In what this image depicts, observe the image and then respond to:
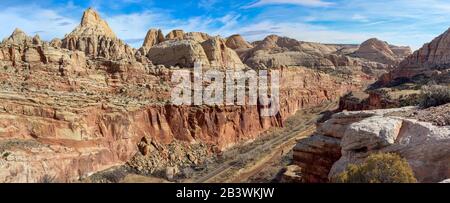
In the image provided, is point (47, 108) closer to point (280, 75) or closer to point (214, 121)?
point (214, 121)

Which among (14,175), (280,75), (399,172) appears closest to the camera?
(399,172)

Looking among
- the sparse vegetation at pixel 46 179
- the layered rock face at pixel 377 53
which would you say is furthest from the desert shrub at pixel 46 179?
the layered rock face at pixel 377 53

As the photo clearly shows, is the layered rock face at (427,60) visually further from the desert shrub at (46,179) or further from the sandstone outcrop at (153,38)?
the desert shrub at (46,179)

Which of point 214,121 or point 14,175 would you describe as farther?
point 214,121

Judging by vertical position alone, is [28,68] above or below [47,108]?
above

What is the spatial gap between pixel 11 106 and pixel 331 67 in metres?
97.8

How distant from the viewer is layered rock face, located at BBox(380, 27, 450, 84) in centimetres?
8669

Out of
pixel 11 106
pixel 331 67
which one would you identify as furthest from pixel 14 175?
pixel 331 67

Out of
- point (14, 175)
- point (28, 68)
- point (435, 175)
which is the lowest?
point (14, 175)

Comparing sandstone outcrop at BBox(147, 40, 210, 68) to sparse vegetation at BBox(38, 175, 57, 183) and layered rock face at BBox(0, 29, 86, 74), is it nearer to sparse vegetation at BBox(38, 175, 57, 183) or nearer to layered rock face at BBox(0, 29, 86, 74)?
layered rock face at BBox(0, 29, 86, 74)

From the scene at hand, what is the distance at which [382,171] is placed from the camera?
1427 centimetres

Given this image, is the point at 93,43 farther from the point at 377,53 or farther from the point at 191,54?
the point at 377,53

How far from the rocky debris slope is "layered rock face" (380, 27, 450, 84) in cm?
6736

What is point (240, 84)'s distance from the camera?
61.0m
